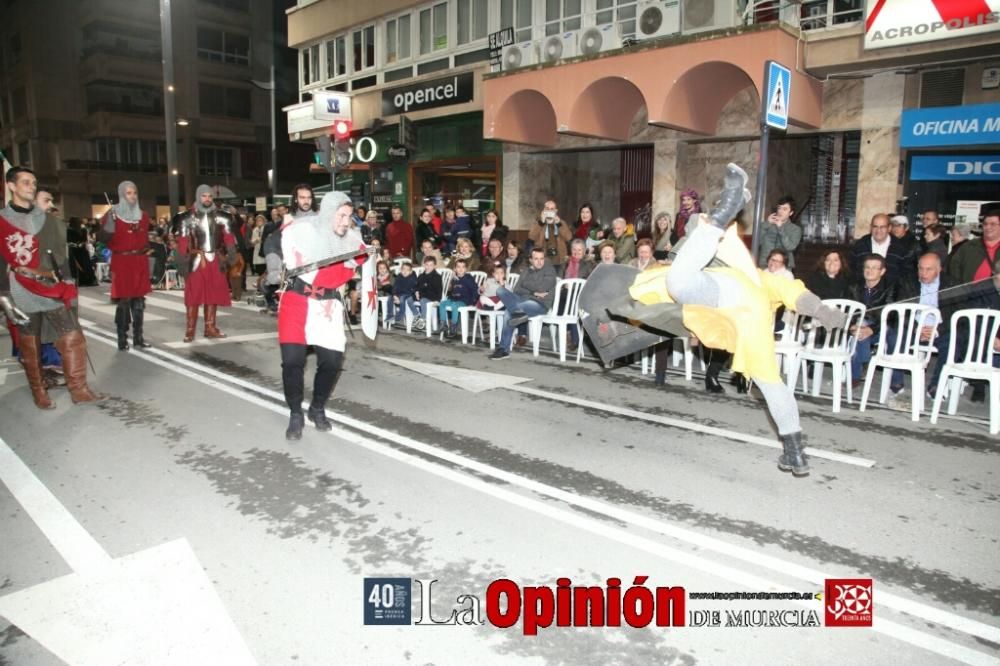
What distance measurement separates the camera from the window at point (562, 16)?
16.2 m

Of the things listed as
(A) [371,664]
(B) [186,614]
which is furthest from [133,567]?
(A) [371,664]

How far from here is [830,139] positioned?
13516mm

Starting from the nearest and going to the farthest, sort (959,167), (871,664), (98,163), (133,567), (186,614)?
(871,664)
(186,614)
(133,567)
(959,167)
(98,163)

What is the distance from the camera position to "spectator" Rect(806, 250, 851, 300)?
317 inches

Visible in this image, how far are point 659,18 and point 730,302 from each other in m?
10.9

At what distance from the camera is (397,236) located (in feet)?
47.1

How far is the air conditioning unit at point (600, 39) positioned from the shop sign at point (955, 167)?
235 inches

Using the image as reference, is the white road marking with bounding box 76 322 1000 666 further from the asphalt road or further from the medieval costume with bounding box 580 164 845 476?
the medieval costume with bounding box 580 164 845 476

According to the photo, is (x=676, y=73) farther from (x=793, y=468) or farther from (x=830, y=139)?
(x=793, y=468)

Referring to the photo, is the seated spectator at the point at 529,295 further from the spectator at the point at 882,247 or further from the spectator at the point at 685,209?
the spectator at the point at 882,247

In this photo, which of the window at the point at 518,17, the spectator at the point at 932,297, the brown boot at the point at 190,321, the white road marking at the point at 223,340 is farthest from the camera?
the window at the point at 518,17

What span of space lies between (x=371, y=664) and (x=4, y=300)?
5.76m

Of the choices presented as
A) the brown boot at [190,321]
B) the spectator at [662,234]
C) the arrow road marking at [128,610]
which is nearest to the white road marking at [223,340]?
the brown boot at [190,321]

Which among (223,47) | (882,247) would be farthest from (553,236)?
(223,47)
